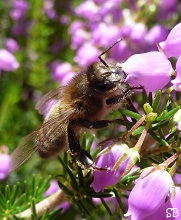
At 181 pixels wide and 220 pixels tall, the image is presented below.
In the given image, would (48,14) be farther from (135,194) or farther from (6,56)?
(135,194)

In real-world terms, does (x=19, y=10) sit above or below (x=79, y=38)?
above

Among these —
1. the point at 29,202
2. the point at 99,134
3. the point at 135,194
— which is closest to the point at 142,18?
the point at 99,134

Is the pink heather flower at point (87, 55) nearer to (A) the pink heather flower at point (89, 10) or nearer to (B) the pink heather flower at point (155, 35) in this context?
(B) the pink heather flower at point (155, 35)

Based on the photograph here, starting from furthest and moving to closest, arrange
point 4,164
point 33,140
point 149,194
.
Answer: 1. point 4,164
2. point 33,140
3. point 149,194

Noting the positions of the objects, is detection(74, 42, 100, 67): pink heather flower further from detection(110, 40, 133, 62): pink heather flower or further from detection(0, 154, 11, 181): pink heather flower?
detection(0, 154, 11, 181): pink heather flower

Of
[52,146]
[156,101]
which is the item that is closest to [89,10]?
[52,146]

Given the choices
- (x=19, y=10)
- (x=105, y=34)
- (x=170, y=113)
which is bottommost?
(x=170, y=113)

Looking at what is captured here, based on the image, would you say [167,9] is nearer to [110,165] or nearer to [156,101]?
[156,101]

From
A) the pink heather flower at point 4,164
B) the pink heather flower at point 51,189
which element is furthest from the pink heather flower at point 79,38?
the pink heather flower at point 4,164
